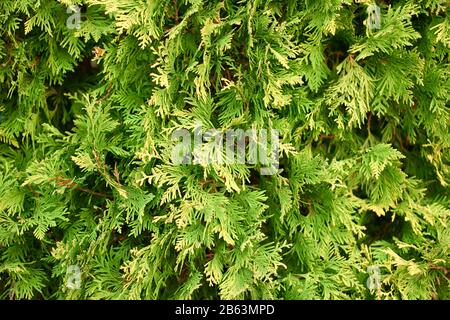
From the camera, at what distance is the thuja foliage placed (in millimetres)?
2369

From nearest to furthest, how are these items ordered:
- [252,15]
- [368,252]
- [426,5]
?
1. [252,15]
2. [426,5]
3. [368,252]

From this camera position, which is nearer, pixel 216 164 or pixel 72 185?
pixel 216 164

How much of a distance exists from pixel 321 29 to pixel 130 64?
3.09 feet

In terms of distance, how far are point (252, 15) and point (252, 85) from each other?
1.07 ft

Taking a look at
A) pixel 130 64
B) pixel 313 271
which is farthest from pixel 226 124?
pixel 313 271

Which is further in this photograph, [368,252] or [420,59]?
[368,252]

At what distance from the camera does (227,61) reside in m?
2.42

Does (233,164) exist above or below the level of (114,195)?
above

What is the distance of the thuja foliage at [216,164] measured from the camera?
237 cm

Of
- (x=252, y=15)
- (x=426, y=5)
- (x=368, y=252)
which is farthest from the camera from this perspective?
(x=368, y=252)

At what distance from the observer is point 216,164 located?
230cm

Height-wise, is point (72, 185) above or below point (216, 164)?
below
